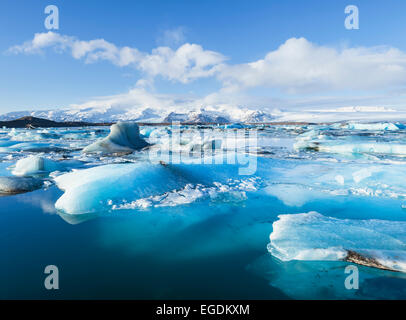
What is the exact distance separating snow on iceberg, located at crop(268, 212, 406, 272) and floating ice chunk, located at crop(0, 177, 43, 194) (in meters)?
4.23

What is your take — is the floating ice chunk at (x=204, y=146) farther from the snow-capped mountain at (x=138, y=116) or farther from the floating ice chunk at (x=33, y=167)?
the snow-capped mountain at (x=138, y=116)

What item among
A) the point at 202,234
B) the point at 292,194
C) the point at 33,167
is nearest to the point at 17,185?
the point at 33,167

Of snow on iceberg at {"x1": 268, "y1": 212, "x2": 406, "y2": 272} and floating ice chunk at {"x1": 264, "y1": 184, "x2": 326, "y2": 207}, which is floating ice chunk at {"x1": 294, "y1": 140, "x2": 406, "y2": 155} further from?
snow on iceberg at {"x1": 268, "y1": 212, "x2": 406, "y2": 272}

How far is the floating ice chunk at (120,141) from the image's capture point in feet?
31.4

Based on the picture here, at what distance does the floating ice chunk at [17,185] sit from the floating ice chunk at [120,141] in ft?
16.9

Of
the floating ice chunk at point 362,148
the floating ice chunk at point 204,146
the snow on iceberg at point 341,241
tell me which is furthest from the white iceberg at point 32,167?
the floating ice chunk at point 362,148

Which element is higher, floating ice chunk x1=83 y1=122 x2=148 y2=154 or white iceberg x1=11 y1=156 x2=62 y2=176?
floating ice chunk x1=83 y1=122 x2=148 y2=154

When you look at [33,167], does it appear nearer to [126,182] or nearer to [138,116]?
[126,182]

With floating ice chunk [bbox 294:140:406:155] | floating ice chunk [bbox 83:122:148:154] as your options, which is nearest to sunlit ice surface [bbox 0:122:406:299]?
floating ice chunk [bbox 294:140:406:155]

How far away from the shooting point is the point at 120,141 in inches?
425

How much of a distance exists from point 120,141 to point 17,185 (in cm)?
684

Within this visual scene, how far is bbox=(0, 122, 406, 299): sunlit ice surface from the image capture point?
163 cm
